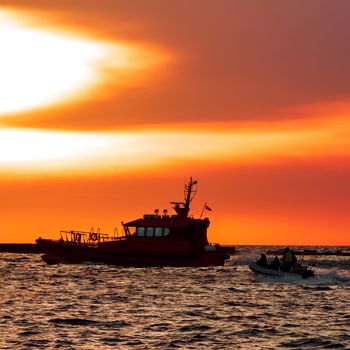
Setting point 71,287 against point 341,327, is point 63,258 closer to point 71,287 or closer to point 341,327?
point 71,287

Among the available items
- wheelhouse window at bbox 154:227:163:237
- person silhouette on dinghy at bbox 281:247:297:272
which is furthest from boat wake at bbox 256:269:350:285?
wheelhouse window at bbox 154:227:163:237

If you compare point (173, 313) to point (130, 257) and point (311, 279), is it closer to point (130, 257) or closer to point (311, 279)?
point (311, 279)

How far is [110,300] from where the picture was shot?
47.5 meters

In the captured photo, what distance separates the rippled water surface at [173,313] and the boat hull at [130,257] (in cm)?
882

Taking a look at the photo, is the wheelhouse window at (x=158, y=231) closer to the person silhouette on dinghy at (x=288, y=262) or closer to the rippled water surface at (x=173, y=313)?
the rippled water surface at (x=173, y=313)

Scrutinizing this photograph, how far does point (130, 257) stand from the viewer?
7612 centimetres

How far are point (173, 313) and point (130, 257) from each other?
3499cm

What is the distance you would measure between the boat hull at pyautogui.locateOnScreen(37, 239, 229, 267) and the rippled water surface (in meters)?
8.82

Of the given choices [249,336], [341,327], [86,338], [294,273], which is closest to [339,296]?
[294,273]

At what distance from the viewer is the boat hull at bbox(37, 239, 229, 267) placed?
250 feet

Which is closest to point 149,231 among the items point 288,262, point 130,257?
point 130,257

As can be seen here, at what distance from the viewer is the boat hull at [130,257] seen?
250 feet

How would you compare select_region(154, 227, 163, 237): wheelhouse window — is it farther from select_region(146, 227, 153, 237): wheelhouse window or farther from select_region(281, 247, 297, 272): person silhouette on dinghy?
select_region(281, 247, 297, 272): person silhouette on dinghy

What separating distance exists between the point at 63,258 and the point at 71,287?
2328 cm
